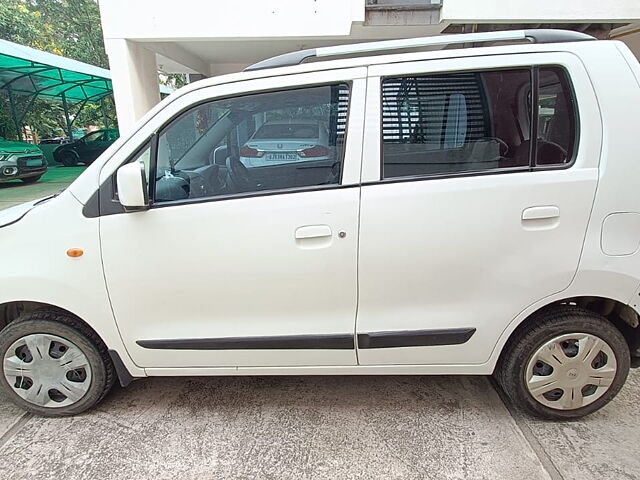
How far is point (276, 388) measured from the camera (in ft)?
8.55

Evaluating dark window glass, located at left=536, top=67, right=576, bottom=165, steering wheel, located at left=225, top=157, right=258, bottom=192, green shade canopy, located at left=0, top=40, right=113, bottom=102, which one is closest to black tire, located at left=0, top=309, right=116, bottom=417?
steering wheel, located at left=225, top=157, right=258, bottom=192

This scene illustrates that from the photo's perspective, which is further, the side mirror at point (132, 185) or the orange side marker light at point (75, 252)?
the orange side marker light at point (75, 252)

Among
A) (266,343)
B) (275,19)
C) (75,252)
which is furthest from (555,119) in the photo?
(275,19)

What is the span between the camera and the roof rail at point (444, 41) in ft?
6.34

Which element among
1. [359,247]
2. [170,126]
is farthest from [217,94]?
[359,247]

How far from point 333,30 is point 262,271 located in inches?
196

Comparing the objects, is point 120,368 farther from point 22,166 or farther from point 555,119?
point 22,166

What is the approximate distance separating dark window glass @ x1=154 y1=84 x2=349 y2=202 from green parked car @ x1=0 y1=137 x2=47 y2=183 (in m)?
10.5

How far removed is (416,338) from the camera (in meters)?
2.11

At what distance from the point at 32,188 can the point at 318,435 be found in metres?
11.0

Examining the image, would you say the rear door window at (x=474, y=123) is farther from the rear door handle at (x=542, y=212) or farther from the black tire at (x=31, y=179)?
the black tire at (x=31, y=179)

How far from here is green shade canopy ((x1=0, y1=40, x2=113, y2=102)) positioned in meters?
9.96

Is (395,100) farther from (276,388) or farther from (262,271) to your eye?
(276,388)

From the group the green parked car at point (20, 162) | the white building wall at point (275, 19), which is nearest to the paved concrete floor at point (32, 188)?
the green parked car at point (20, 162)
